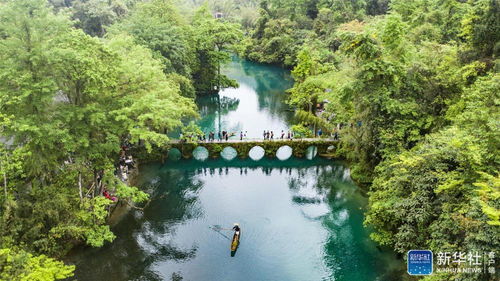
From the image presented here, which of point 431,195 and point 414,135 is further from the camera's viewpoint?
point 414,135

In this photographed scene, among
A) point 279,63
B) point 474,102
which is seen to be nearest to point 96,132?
point 474,102

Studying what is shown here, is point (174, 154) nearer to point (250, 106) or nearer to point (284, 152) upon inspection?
point (284, 152)

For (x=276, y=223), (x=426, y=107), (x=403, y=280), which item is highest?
(x=426, y=107)

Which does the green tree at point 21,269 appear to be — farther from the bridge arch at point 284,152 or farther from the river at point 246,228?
the bridge arch at point 284,152

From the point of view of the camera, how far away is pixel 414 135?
23.5 meters

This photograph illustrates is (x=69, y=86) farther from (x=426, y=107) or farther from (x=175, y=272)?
(x=426, y=107)

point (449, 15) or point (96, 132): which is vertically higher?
point (449, 15)

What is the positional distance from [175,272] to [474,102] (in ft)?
63.4

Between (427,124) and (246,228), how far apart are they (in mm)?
14038

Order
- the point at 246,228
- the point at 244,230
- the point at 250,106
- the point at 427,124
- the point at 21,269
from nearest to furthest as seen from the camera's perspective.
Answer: the point at 21,269, the point at 427,124, the point at 244,230, the point at 246,228, the point at 250,106

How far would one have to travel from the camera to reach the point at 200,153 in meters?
35.9

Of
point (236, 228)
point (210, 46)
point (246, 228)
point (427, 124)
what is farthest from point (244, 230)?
point (210, 46)

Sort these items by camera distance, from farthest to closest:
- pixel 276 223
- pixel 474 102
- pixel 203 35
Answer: pixel 203 35, pixel 276 223, pixel 474 102

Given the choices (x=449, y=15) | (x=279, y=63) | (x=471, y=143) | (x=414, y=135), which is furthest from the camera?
(x=279, y=63)
